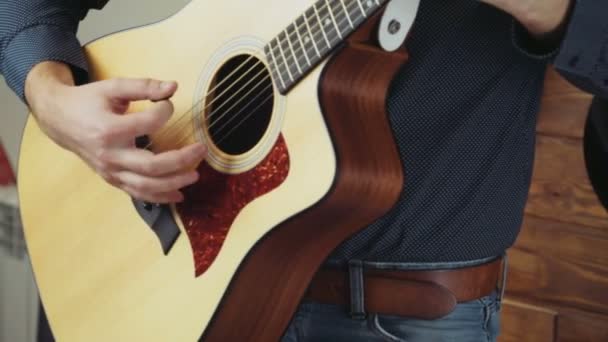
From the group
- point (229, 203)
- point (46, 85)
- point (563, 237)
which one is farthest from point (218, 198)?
point (563, 237)

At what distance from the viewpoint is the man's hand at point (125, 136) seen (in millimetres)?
744

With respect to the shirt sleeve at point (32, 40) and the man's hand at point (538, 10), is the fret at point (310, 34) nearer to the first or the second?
the man's hand at point (538, 10)

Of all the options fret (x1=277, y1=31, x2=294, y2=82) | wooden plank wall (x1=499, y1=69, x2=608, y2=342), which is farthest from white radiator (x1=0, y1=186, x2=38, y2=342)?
fret (x1=277, y1=31, x2=294, y2=82)

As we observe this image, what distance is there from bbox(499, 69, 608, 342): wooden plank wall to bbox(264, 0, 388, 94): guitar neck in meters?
0.86

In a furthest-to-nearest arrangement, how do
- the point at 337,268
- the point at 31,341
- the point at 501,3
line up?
the point at 31,341 → the point at 337,268 → the point at 501,3

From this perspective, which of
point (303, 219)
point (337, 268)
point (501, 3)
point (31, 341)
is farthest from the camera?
point (31, 341)

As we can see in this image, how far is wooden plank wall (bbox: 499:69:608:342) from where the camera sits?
1.35m

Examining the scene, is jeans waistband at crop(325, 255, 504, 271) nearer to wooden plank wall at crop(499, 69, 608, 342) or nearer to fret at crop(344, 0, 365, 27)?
fret at crop(344, 0, 365, 27)

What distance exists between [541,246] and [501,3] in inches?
38.9

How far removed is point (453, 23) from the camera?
2.35 feet

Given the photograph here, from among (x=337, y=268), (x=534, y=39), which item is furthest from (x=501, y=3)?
(x=337, y=268)

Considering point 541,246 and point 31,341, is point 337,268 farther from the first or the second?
point 31,341

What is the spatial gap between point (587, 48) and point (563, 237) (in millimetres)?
926

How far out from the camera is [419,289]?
749mm
